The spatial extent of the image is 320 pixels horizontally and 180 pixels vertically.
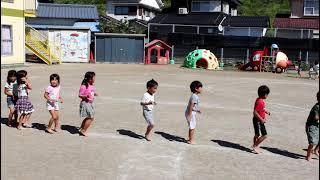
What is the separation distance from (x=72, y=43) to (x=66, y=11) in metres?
7.75

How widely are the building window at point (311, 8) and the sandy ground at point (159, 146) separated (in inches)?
1253

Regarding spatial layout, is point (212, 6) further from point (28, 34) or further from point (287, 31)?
point (28, 34)

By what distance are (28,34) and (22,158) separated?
25104 millimetres

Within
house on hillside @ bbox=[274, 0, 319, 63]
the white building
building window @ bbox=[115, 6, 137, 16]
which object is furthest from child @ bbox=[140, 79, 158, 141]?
building window @ bbox=[115, 6, 137, 16]

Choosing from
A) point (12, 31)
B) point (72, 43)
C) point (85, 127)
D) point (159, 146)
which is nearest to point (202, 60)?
point (72, 43)

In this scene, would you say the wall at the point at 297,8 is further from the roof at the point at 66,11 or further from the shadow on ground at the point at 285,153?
the shadow on ground at the point at 285,153

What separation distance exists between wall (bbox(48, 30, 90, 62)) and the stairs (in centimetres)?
92

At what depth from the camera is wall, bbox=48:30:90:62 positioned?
34.5m

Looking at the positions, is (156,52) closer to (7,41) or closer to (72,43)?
(72,43)

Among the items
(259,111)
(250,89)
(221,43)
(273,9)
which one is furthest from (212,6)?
(259,111)

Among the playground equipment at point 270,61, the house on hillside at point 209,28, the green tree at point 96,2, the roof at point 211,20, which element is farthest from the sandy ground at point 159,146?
the green tree at point 96,2

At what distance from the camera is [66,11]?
41.3 m

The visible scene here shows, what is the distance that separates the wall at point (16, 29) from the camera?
26737mm

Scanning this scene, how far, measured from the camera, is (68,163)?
7.69 metres
